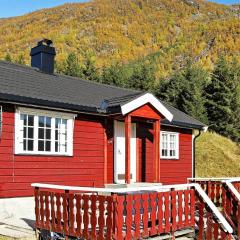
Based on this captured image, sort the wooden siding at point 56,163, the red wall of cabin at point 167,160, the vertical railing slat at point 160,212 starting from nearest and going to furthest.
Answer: the vertical railing slat at point 160,212 < the wooden siding at point 56,163 < the red wall of cabin at point 167,160

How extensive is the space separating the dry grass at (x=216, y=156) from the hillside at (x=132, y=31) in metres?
24.7

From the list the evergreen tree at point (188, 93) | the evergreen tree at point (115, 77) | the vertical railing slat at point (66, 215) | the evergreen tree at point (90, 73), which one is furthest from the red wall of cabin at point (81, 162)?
the evergreen tree at point (90, 73)

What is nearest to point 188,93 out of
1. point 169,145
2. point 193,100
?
point 193,100

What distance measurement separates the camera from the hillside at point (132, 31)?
58.9 meters

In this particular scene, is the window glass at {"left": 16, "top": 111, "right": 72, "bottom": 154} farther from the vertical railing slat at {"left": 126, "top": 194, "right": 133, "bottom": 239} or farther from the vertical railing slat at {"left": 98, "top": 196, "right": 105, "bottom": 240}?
the vertical railing slat at {"left": 126, "top": 194, "right": 133, "bottom": 239}

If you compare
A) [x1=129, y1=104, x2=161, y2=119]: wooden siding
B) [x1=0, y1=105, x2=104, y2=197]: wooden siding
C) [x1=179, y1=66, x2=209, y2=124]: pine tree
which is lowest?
[x1=0, y1=105, x2=104, y2=197]: wooden siding

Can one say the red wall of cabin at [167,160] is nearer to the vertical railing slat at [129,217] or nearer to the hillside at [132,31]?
the vertical railing slat at [129,217]

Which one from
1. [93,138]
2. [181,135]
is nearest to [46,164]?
[93,138]

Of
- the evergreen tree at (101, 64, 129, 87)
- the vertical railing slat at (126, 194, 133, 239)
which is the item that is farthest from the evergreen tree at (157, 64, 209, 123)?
the vertical railing slat at (126, 194, 133, 239)

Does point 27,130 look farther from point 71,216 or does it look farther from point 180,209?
point 180,209

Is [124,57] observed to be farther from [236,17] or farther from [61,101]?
[61,101]

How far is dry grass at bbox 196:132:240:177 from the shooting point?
23984mm

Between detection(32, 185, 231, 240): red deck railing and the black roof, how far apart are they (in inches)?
157

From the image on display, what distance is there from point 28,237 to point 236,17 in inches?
2923
